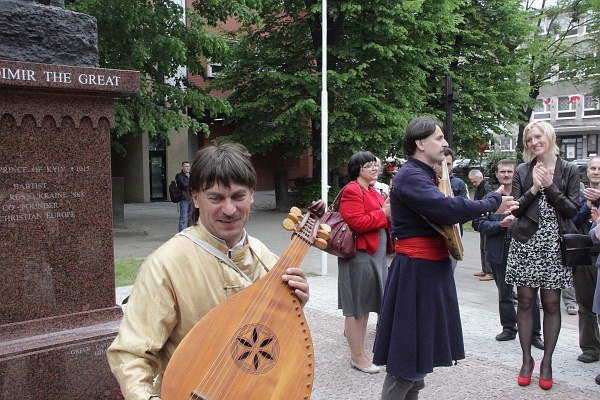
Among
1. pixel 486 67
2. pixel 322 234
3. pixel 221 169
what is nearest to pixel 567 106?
pixel 486 67

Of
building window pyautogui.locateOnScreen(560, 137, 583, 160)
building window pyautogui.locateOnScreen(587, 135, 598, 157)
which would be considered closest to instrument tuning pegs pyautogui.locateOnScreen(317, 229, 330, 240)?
building window pyautogui.locateOnScreen(587, 135, 598, 157)

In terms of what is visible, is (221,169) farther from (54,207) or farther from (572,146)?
(572,146)

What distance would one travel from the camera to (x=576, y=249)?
4738mm

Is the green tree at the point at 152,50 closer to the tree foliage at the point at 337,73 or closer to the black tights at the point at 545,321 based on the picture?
the tree foliage at the point at 337,73

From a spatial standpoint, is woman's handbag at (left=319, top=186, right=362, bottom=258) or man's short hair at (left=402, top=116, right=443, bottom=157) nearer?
man's short hair at (left=402, top=116, right=443, bottom=157)

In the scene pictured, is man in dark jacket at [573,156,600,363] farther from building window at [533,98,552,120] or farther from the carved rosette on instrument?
building window at [533,98,552,120]

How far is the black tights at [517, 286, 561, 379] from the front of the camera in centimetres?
480

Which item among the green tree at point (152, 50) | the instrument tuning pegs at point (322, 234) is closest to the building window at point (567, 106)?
the green tree at point (152, 50)

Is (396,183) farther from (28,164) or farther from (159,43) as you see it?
(159,43)

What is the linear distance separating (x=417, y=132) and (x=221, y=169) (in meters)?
2.07

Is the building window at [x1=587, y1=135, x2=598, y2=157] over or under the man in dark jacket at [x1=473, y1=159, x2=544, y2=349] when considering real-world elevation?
over

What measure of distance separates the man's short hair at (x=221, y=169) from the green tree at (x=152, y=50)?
11539 millimetres

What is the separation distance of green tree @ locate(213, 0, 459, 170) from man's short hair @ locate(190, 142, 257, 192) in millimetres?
15286

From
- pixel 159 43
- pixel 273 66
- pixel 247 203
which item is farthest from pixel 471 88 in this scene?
pixel 247 203
